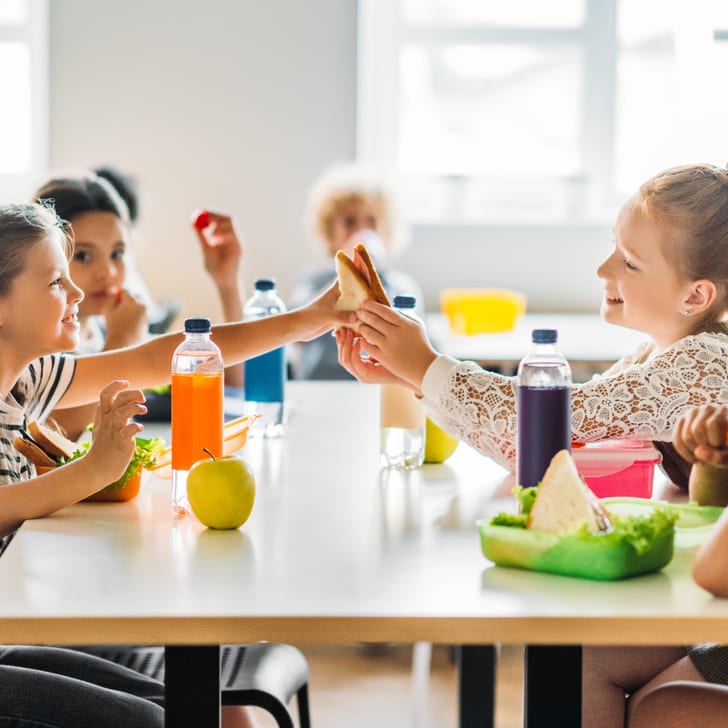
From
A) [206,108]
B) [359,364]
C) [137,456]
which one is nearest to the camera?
[137,456]

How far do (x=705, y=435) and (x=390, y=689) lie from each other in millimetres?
1610

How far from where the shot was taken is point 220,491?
1.22m

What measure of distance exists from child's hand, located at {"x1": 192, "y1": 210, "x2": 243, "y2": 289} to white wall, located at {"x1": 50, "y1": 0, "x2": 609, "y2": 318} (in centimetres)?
193

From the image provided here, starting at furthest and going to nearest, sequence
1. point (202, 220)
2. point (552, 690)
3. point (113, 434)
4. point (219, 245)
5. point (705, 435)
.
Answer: point (219, 245)
point (202, 220)
point (113, 434)
point (705, 435)
point (552, 690)

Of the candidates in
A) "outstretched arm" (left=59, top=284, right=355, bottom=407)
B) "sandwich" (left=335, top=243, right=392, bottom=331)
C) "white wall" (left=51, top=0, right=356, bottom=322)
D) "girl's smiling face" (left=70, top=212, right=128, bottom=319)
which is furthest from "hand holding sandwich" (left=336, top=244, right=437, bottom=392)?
"white wall" (left=51, top=0, right=356, bottom=322)

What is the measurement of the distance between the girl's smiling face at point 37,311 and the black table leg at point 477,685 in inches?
30.3

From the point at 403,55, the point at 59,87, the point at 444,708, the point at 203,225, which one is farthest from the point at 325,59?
the point at 444,708

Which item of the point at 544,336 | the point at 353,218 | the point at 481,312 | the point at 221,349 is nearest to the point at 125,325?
the point at 221,349

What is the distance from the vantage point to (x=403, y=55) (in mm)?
4465

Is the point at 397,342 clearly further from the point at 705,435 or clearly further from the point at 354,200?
the point at 354,200

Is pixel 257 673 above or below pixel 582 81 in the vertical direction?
below

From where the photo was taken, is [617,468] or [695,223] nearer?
[617,468]

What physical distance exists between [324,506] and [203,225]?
927 mm

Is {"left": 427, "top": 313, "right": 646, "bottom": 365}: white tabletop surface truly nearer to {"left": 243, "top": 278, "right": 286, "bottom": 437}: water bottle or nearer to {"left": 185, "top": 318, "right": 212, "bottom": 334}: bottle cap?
{"left": 243, "top": 278, "right": 286, "bottom": 437}: water bottle
